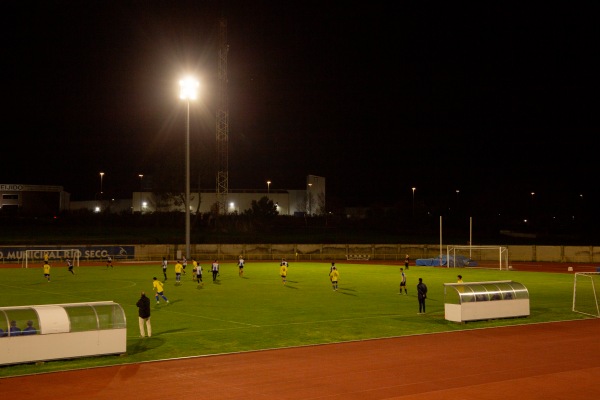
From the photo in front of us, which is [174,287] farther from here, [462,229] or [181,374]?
[462,229]

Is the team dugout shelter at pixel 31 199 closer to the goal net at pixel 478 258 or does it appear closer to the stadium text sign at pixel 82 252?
the stadium text sign at pixel 82 252

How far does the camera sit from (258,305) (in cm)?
3234

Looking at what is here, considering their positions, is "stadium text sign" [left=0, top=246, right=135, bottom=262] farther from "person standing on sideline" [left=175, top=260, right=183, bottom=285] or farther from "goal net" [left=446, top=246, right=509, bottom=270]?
"goal net" [left=446, top=246, right=509, bottom=270]

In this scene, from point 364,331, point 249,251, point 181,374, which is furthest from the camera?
point 249,251

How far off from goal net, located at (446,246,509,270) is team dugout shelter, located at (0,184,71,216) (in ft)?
246

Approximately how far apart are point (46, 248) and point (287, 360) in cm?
5153

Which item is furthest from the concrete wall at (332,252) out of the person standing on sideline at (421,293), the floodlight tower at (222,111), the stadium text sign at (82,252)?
the person standing on sideline at (421,293)

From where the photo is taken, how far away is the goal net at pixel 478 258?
64938 mm

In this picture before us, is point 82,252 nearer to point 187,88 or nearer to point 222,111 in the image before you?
point 187,88

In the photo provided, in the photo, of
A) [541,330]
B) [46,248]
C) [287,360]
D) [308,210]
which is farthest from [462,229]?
[287,360]

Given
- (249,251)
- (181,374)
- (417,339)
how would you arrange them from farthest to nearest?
1. (249,251)
2. (417,339)
3. (181,374)

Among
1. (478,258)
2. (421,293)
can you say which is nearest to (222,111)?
(478,258)

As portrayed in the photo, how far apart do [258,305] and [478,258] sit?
46.1 metres

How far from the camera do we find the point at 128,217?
4163 inches
